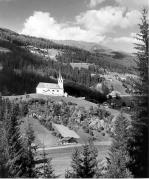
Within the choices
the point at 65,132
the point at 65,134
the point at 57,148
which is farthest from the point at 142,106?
the point at 65,132

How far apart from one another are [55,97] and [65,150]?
163 ft

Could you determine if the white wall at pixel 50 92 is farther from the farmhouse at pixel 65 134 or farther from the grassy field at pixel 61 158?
the grassy field at pixel 61 158

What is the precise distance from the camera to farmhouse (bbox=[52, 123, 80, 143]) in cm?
8081

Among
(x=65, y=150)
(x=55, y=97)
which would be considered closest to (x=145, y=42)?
(x=65, y=150)

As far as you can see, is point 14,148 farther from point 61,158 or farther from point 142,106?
point 61,158

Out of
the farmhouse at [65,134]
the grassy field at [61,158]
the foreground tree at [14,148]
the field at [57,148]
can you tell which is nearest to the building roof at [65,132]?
the farmhouse at [65,134]

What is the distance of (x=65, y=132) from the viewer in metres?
88.4

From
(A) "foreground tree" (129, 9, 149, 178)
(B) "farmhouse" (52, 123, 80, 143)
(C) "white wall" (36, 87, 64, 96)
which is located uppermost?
(A) "foreground tree" (129, 9, 149, 178)

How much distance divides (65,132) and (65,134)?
2633mm

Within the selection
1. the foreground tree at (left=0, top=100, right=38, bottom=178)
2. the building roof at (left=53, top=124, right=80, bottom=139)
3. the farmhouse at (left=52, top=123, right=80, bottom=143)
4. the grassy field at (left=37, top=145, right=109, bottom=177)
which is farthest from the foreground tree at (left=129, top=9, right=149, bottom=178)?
the building roof at (left=53, top=124, right=80, bottom=139)

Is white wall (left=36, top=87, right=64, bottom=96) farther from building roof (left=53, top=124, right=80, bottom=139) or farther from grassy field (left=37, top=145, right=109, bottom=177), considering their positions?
grassy field (left=37, top=145, right=109, bottom=177)

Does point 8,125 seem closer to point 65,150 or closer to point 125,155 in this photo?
point 125,155

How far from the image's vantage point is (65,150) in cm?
6969

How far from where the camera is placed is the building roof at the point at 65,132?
84.3 meters
